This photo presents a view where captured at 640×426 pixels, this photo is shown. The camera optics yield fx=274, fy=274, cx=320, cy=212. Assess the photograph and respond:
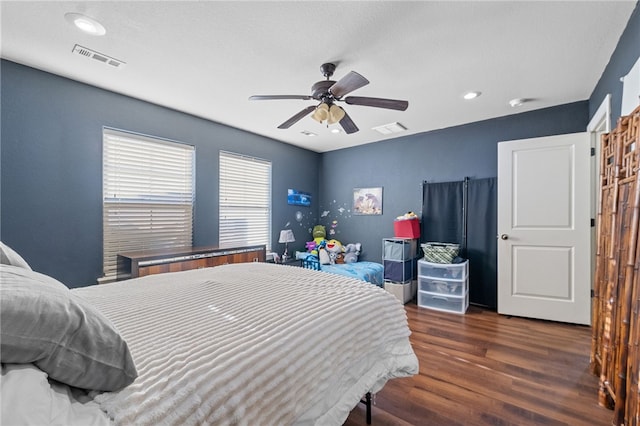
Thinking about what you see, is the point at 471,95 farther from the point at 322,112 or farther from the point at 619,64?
the point at 322,112

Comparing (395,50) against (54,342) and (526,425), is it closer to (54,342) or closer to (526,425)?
(54,342)

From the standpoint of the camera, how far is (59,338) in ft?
2.01

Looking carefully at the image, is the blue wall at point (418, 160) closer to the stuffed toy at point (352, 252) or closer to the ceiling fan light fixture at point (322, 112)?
the stuffed toy at point (352, 252)

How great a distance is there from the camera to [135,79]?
255 centimetres

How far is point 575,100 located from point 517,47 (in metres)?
1.62

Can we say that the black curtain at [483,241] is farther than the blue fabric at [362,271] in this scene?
No

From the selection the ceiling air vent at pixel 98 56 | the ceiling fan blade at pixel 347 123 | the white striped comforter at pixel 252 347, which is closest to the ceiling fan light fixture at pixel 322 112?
the ceiling fan blade at pixel 347 123

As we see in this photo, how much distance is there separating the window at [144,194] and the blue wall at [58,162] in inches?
3.6

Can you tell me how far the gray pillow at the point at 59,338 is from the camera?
1.81 ft

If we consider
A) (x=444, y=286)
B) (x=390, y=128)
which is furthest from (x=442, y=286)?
(x=390, y=128)

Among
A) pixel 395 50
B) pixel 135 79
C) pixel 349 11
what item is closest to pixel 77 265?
pixel 135 79

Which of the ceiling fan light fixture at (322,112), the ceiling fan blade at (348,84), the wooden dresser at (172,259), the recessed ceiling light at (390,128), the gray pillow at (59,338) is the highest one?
the recessed ceiling light at (390,128)

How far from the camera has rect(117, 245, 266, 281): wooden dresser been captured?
2553mm

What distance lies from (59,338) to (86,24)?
84.9 inches
